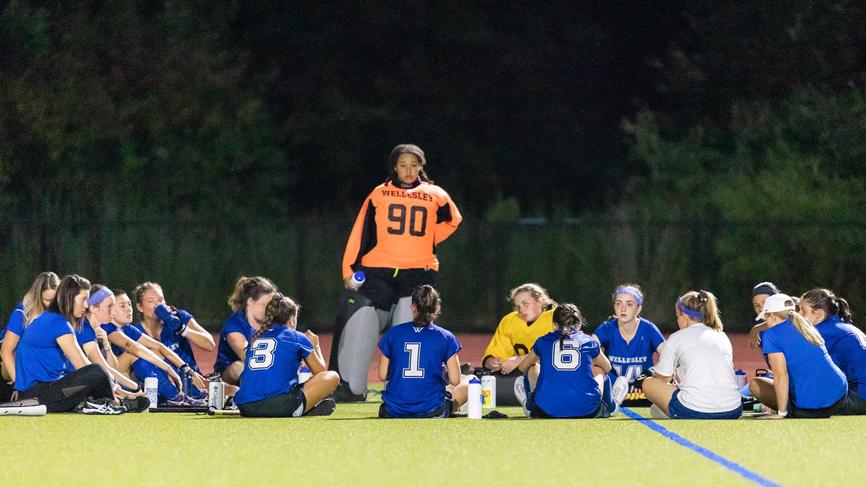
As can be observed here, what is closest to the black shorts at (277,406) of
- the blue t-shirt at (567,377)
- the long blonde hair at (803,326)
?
the blue t-shirt at (567,377)

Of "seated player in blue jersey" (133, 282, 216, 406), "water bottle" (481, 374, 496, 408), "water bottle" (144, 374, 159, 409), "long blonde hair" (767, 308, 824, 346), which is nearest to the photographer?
"long blonde hair" (767, 308, 824, 346)

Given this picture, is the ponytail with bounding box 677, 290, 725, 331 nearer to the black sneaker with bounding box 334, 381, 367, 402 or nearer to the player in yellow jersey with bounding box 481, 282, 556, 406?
the player in yellow jersey with bounding box 481, 282, 556, 406

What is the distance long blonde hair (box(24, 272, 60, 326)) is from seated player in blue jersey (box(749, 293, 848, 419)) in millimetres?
6104

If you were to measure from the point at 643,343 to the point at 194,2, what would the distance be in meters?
22.8

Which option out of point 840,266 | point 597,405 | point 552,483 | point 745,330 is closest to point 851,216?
point 840,266

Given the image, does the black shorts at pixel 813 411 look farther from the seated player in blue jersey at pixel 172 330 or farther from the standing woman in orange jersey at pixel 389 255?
the seated player in blue jersey at pixel 172 330

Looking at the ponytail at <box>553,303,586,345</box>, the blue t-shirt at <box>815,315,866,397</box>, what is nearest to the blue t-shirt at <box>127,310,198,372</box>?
the ponytail at <box>553,303,586,345</box>

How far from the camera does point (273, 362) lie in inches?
538

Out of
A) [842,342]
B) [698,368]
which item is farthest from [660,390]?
[842,342]

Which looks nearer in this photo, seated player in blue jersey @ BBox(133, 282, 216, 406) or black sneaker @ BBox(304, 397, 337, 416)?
black sneaker @ BBox(304, 397, 337, 416)

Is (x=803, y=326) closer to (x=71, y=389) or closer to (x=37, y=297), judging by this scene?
(x=71, y=389)

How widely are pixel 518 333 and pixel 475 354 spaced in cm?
906

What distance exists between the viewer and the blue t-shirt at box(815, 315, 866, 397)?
14203 mm

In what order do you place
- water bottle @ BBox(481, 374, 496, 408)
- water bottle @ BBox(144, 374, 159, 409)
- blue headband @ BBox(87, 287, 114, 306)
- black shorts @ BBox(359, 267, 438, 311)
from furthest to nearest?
black shorts @ BBox(359, 267, 438, 311)
water bottle @ BBox(144, 374, 159, 409)
water bottle @ BBox(481, 374, 496, 408)
blue headband @ BBox(87, 287, 114, 306)
